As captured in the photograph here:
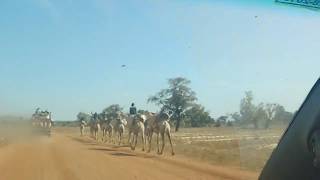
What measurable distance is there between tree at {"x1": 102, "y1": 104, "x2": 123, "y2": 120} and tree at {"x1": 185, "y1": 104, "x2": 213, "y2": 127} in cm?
739

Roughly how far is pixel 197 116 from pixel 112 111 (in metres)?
10.9


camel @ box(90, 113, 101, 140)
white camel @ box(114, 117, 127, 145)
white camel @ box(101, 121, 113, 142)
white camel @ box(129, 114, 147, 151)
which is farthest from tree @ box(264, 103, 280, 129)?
camel @ box(90, 113, 101, 140)

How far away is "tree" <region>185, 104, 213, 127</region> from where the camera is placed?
66031 millimetres

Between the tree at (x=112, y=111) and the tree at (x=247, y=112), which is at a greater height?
the tree at (x=112, y=111)

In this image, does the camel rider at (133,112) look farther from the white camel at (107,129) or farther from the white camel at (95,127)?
the white camel at (95,127)

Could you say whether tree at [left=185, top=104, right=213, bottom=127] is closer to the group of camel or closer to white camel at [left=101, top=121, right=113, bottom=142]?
white camel at [left=101, top=121, right=113, bottom=142]

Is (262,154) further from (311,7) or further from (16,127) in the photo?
(16,127)

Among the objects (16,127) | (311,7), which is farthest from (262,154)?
(16,127)

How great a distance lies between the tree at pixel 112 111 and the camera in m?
60.4

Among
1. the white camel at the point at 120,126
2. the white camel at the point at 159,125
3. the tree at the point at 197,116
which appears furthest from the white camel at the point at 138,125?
the tree at the point at 197,116

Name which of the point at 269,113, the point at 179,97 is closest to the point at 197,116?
the point at 179,97

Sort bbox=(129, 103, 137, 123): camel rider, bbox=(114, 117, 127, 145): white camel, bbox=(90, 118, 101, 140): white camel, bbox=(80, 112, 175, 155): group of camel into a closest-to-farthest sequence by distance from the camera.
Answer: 1. bbox=(80, 112, 175, 155): group of camel
2. bbox=(129, 103, 137, 123): camel rider
3. bbox=(114, 117, 127, 145): white camel
4. bbox=(90, 118, 101, 140): white camel

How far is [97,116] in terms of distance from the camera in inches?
2603

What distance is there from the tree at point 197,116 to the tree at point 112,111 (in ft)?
24.2
